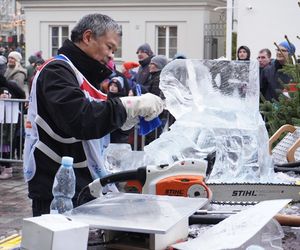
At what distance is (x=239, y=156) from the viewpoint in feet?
10.0

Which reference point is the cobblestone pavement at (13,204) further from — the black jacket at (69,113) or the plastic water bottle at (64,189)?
the plastic water bottle at (64,189)

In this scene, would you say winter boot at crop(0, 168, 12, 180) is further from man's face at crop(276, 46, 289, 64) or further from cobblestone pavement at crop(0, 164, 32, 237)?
man's face at crop(276, 46, 289, 64)

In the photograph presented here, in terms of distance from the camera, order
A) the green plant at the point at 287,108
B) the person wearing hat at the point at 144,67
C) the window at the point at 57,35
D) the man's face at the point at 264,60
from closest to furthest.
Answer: the green plant at the point at 287,108 < the man's face at the point at 264,60 < the person wearing hat at the point at 144,67 < the window at the point at 57,35

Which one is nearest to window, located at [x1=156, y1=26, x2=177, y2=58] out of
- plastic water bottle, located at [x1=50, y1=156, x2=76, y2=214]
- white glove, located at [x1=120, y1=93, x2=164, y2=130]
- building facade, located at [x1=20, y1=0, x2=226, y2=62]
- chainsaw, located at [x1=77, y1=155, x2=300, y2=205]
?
building facade, located at [x1=20, y1=0, x2=226, y2=62]

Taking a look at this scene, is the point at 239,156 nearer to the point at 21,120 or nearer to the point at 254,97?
the point at 254,97

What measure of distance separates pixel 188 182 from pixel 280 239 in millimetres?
543

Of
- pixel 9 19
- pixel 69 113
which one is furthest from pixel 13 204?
pixel 9 19

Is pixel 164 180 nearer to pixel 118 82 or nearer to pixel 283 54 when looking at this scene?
pixel 283 54

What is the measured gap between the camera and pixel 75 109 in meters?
2.45

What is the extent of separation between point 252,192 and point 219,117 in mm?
430

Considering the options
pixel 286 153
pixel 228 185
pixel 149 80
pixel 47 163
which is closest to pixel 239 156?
pixel 228 185

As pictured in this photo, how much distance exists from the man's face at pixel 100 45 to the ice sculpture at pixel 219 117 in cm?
43

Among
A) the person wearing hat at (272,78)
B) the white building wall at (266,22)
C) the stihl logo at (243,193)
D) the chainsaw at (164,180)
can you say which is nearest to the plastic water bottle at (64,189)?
the chainsaw at (164,180)

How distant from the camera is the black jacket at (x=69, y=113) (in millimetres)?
2461
